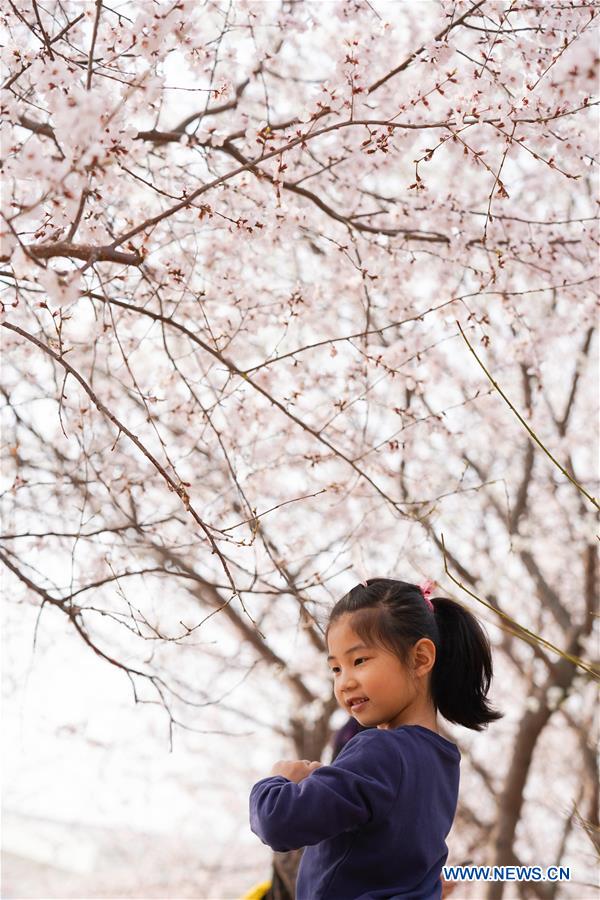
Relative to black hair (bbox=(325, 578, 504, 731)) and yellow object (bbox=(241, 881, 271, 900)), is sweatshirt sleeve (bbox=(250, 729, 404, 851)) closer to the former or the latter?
black hair (bbox=(325, 578, 504, 731))

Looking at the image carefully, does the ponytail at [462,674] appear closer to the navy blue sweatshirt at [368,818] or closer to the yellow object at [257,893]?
the navy blue sweatshirt at [368,818]

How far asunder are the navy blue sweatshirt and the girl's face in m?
0.05

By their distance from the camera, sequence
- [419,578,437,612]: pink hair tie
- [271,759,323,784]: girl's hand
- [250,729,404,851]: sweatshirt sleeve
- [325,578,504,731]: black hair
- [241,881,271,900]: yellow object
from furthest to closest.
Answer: [241,881,271,900]: yellow object
[419,578,437,612]: pink hair tie
[325,578,504,731]: black hair
[271,759,323,784]: girl's hand
[250,729,404,851]: sweatshirt sleeve

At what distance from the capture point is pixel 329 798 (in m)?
1.36

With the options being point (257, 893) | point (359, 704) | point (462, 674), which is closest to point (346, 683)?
point (359, 704)

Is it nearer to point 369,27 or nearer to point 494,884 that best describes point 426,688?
point 369,27

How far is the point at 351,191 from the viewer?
2914 mm

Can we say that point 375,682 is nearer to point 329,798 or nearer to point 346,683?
point 346,683

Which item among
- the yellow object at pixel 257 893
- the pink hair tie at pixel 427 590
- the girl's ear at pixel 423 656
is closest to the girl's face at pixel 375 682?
the girl's ear at pixel 423 656

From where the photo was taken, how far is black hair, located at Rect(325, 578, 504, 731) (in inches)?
63.7

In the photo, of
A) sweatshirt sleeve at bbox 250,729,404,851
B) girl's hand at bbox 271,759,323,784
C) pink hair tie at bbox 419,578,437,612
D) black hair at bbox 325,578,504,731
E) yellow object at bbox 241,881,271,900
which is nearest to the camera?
sweatshirt sleeve at bbox 250,729,404,851

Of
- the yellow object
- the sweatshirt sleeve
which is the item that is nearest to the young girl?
the sweatshirt sleeve

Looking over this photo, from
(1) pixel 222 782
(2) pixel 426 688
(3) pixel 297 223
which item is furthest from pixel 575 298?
(1) pixel 222 782

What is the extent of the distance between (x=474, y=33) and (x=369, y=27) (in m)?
0.27
